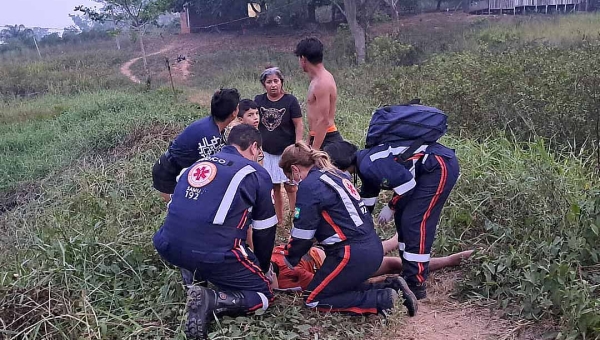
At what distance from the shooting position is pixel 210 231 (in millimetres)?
3219

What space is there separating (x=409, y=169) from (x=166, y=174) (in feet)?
6.66

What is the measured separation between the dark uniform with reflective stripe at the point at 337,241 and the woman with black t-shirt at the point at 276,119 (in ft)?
4.85

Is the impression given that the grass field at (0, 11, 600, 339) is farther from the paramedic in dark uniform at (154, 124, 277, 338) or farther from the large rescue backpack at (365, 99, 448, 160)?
the large rescue backpack at (365, 99, 448, 160)

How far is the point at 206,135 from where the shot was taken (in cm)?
425

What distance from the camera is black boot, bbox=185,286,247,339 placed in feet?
10.2

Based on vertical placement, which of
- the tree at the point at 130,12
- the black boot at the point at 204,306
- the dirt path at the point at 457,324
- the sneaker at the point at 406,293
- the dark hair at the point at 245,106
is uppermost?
the tree at the point at 130,12

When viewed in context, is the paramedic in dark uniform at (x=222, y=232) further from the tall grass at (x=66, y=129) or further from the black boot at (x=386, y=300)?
the tall grass at (x=66, y=129)

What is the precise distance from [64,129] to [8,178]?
269 cm

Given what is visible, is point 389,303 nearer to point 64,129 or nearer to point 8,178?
point 8,178

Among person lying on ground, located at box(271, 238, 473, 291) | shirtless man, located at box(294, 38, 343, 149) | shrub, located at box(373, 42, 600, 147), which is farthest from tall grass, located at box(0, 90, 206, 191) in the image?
person lying on ground, located at box(271, 238, 473, 291)

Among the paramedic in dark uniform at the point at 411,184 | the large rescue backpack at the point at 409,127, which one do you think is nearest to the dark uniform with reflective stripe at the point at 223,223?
the paramedic in dark uniform at the point at 411,184

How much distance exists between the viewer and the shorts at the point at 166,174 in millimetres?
4527

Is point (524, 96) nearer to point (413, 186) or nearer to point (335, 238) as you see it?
point (413, 186)

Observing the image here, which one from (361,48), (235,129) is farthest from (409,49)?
(235,129)
